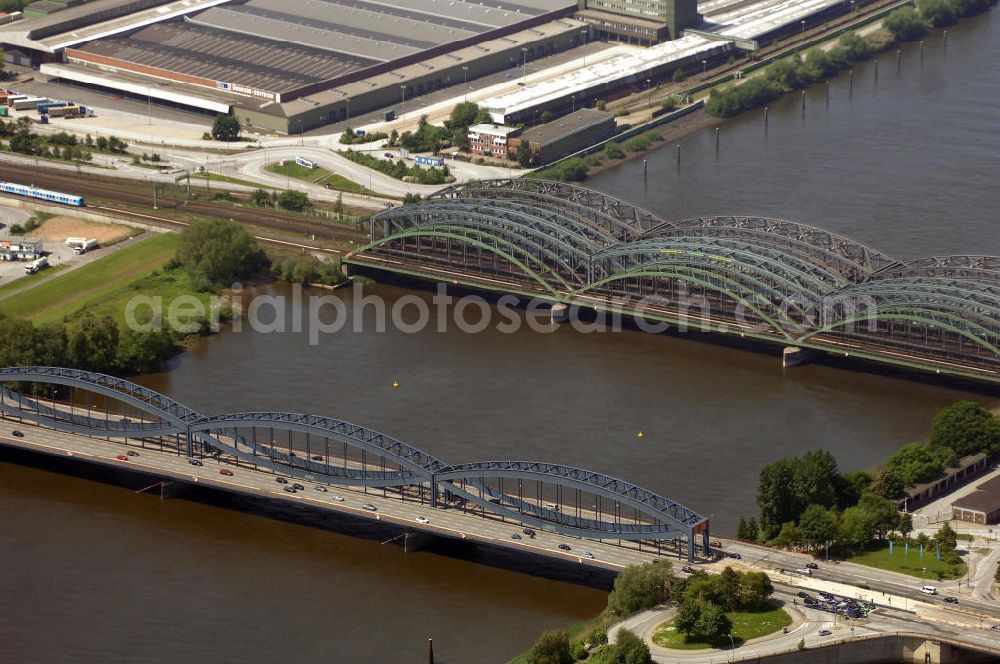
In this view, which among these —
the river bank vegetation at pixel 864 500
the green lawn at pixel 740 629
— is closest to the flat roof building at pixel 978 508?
the river bank vegetation at pixel 864 500

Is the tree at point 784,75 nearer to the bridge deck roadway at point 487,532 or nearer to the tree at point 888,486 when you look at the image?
the tree at point 888,486

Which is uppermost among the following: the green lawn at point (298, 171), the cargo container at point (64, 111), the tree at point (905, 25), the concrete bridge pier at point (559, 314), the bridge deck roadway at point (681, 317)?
the tree at point (905, 25)

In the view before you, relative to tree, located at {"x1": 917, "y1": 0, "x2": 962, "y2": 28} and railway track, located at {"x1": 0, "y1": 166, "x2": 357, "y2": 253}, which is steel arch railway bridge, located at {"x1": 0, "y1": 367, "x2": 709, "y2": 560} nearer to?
railway track, located at {"x1": 0, "y1": 166, "x2": 357, "y2": 253}

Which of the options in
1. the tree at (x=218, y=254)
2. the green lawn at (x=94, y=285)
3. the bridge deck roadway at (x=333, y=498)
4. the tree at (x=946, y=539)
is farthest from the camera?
the tree at (x=218, y=254)

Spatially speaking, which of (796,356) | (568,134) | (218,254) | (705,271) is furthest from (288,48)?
(796,356)

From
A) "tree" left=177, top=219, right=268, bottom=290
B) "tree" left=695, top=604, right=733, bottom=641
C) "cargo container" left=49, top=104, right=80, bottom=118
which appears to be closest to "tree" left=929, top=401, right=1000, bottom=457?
"tree" left=695, top=604, right=733, bottom=641

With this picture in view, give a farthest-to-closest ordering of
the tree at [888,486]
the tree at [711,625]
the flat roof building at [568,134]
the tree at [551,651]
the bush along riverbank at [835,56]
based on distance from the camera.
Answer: the bush along riverbank at [835,56], the flat roof building at [568,134], the tree at [888,486], the tree at [711,625], the tree at [551,651]

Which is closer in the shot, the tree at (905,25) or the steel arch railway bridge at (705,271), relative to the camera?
the steel arch railway bridge at (705,271)
